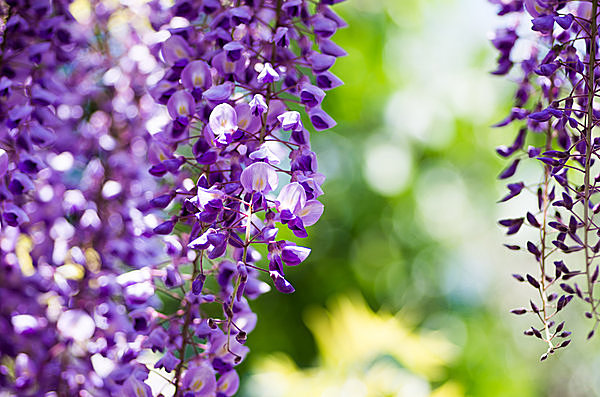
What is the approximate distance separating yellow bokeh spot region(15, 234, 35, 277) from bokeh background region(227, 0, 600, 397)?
1679mm

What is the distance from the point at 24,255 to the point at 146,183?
6.7 inches

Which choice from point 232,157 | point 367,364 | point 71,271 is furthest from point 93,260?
point 367,364

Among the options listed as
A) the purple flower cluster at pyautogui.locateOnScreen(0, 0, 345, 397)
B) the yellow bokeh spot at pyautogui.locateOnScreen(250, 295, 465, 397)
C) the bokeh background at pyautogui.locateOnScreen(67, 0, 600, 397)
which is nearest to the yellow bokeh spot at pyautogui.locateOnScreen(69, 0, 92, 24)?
the purple flower cluster at pyautogui.locateOnScreen(0, 0, 345, 397)

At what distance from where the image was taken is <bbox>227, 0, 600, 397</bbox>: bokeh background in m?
2.44


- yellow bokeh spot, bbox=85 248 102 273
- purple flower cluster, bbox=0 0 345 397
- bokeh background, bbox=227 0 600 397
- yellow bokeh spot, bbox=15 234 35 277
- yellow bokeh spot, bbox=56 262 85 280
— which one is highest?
purple flower cluster, bbox=0 0 345 397

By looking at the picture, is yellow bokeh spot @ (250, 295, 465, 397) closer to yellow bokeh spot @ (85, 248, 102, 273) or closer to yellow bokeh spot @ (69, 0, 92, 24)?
yellow bokeh spot @ (85, 248, 102, 273)

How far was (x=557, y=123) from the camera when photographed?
504 mm

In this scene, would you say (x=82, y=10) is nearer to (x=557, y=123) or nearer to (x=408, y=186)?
(x=557, y=123)

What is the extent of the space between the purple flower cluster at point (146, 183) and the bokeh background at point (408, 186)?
1664mm

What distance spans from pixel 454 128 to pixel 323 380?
4.40 feet

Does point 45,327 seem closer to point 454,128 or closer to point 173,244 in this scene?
point 173,244

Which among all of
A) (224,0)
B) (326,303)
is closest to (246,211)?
(224,0)

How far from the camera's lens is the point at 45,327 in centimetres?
69

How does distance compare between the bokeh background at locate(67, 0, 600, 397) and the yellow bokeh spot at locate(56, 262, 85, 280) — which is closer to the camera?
the yellow bokeh spot at locate(56, 262, 85, 280)
